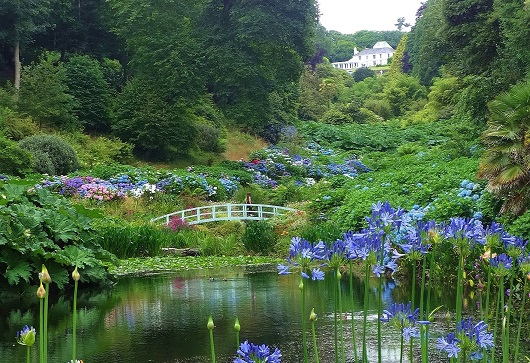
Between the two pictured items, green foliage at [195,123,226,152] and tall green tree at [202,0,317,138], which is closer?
tall green tree at [202,0,317,138]

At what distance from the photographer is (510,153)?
7176 millimetres

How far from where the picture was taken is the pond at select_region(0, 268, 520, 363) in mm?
4461

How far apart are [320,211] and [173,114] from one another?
480 inches

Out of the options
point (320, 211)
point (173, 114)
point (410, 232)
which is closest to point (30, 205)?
point (410, 232)

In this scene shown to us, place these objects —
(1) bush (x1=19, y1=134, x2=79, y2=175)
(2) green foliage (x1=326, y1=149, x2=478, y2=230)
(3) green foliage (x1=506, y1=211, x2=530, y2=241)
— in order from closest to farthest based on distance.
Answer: (3) green foliage (x1=506, y1=211, x2=530, y2=241) → (2) green foliage (x1=326, y1=149, x2=478, y2=230) → (1) bush (x1=19, y1=134, x2=79, y2=175)

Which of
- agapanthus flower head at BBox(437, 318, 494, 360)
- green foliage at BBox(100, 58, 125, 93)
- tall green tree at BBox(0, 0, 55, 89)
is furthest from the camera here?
green foliage at BBox(100, 58, 125, 93)

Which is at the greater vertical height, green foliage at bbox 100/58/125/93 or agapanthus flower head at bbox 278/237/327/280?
green foliage at bbox 100/58/125/93

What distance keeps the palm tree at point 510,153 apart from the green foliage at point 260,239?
518 cm

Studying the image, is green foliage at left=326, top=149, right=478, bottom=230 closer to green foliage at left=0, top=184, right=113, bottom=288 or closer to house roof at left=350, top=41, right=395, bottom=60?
green foliage at left=0, top=184, right=113, bottom=288

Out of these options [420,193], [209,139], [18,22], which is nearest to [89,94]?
[18,22]

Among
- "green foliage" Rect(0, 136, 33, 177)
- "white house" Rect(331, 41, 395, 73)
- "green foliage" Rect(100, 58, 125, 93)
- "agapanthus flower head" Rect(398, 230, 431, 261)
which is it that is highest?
"white house" Rect(331, 41, 395, 73)

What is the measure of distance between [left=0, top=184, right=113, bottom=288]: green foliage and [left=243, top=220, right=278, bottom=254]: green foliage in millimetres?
4754

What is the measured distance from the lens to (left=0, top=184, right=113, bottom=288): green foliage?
6285 mm

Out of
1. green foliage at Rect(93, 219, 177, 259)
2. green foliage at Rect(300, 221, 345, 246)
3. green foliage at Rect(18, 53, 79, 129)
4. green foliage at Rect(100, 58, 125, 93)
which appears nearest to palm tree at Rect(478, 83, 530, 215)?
green foliage at Rect(300, 221, 345, 246)
